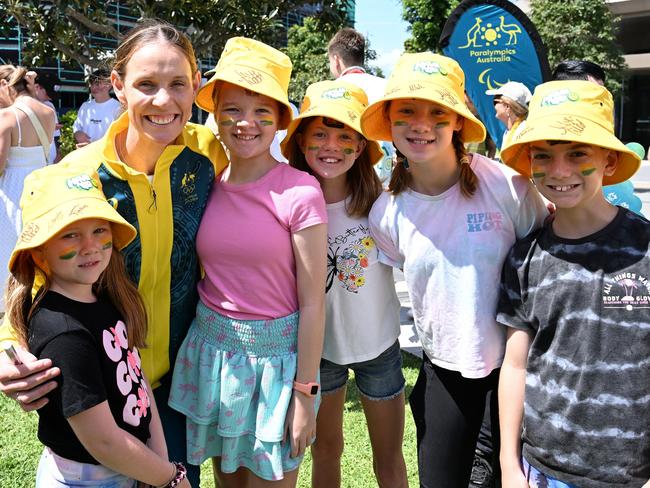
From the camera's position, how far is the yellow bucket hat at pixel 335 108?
2416mm

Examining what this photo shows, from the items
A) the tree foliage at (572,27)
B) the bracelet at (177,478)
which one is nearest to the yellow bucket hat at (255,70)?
the bracelet at (177,478)

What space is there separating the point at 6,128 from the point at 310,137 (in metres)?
3.62

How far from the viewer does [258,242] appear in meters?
2.11

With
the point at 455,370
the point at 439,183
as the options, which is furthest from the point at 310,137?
the point at 455,370

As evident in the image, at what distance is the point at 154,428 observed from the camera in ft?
6.57

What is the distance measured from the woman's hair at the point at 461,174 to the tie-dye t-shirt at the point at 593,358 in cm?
38

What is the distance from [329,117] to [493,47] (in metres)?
3.38

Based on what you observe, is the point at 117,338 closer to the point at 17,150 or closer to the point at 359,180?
the point at 359,180

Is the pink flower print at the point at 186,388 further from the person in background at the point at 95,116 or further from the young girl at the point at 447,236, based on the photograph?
the person in background at the point at 95,116

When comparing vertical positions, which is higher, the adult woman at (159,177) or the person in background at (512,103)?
the person in background at (512,103)

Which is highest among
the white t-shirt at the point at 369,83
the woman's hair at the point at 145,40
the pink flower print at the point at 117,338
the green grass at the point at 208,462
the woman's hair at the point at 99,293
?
the white t-shirt at the point at 369,83

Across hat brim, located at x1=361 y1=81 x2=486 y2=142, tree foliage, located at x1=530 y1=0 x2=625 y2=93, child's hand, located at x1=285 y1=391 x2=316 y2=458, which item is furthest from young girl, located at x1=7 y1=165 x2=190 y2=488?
tree foliage, located at x1=530 y1=0 x2=625 y2=93

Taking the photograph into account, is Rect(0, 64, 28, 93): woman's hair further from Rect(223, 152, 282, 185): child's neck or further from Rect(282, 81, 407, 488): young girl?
Rect(223, 152, 282, 185): child's neck

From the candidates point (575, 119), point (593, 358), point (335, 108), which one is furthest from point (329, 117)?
point (593, 358)
